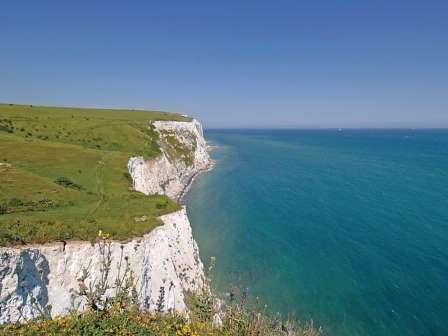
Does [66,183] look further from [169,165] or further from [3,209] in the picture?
[169,165]

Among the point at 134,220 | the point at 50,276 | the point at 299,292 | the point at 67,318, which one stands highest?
the point at 67,318

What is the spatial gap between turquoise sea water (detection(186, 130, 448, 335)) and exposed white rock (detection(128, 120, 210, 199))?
5990 mm

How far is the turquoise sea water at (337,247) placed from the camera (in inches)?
1094

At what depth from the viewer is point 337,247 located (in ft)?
133

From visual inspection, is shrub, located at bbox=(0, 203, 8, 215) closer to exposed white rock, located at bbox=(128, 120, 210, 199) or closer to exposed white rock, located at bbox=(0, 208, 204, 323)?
exposed white rock, located at bbox=(0, 208, 204, 323)

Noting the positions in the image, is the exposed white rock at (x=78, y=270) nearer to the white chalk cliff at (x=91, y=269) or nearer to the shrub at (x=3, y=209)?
the white chalk cliff at (x=91, y=269)

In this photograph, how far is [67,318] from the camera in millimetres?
8633

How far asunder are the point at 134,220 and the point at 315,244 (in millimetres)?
26948

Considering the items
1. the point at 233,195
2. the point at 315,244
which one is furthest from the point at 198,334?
the point at 233,195

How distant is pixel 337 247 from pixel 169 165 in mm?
43303

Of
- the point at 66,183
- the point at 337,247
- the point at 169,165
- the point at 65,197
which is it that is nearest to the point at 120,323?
the point at 65,197

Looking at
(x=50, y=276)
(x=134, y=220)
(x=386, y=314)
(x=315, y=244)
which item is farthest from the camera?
(x=315, y=244)

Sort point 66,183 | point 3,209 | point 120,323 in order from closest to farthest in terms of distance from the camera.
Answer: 1. point 120,323
2. point 3,209
3. point 66,183

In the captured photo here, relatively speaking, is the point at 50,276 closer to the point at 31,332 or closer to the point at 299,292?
the point at 31,332
